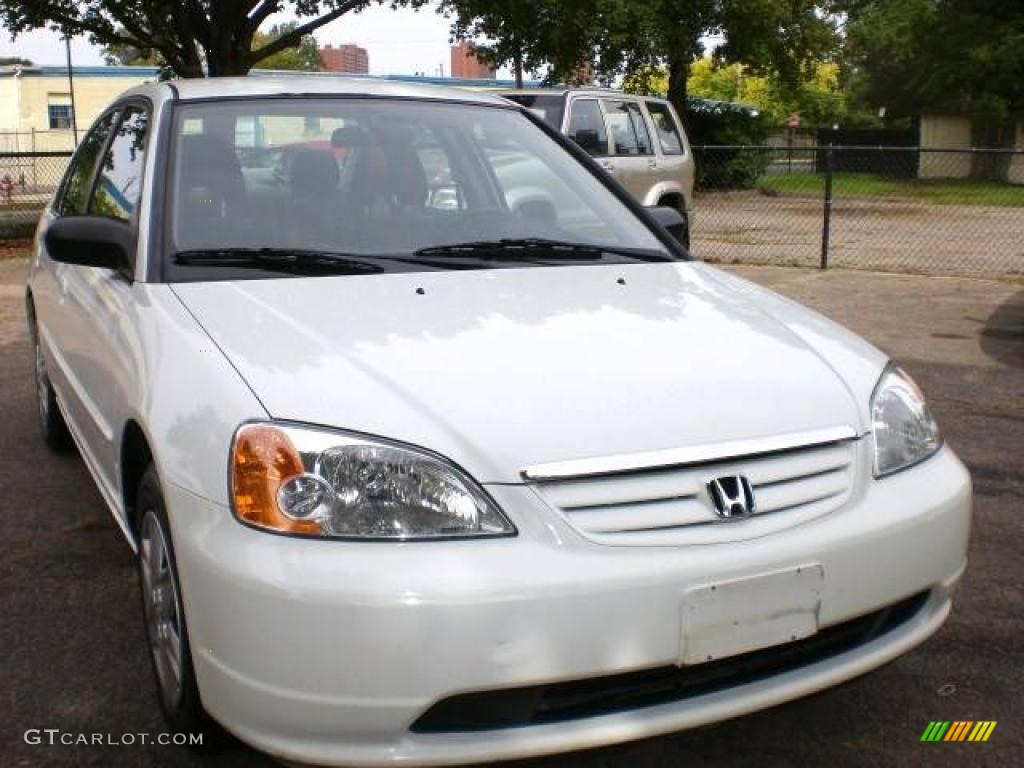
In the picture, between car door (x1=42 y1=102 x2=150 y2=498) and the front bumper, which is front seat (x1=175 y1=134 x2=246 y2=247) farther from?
the front bumper

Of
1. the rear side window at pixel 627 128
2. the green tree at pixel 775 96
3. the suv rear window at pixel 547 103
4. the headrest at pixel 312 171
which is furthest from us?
the green tree at pixel 775 96

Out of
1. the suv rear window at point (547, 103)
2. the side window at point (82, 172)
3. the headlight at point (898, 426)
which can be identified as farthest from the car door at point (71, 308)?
the suv rear window at point (547, 103)

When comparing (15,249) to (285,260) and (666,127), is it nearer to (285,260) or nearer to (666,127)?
(666,127)

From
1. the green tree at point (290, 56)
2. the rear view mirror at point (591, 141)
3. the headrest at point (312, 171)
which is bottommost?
the headrest at point (312, 171)

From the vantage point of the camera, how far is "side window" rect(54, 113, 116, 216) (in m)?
4.43

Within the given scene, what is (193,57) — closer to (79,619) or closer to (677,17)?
(677,17)

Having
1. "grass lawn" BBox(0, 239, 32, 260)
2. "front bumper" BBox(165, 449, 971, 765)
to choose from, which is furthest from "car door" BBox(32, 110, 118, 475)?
"grass lawn" BBox(0, 239, 32, 260)

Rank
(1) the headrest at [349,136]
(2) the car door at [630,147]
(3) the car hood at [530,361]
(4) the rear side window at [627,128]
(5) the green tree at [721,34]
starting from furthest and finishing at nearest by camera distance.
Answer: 1. (5) the green tree at [721,34]
2. (4) the rear side window at [627,128]
3. (2) the car door at [630,147]
4. (1) the headrest at [349,136]
5. (3) the car hood at [530,361]

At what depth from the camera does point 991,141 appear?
41.8 metres

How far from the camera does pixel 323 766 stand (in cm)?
222

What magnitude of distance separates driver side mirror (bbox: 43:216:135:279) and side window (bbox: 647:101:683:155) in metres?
10.1

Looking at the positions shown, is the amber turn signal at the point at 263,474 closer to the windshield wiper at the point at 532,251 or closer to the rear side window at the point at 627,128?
the windshield wiper at the point at 532,251

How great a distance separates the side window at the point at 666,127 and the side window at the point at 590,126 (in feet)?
3.54

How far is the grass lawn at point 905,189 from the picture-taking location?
23625mm
